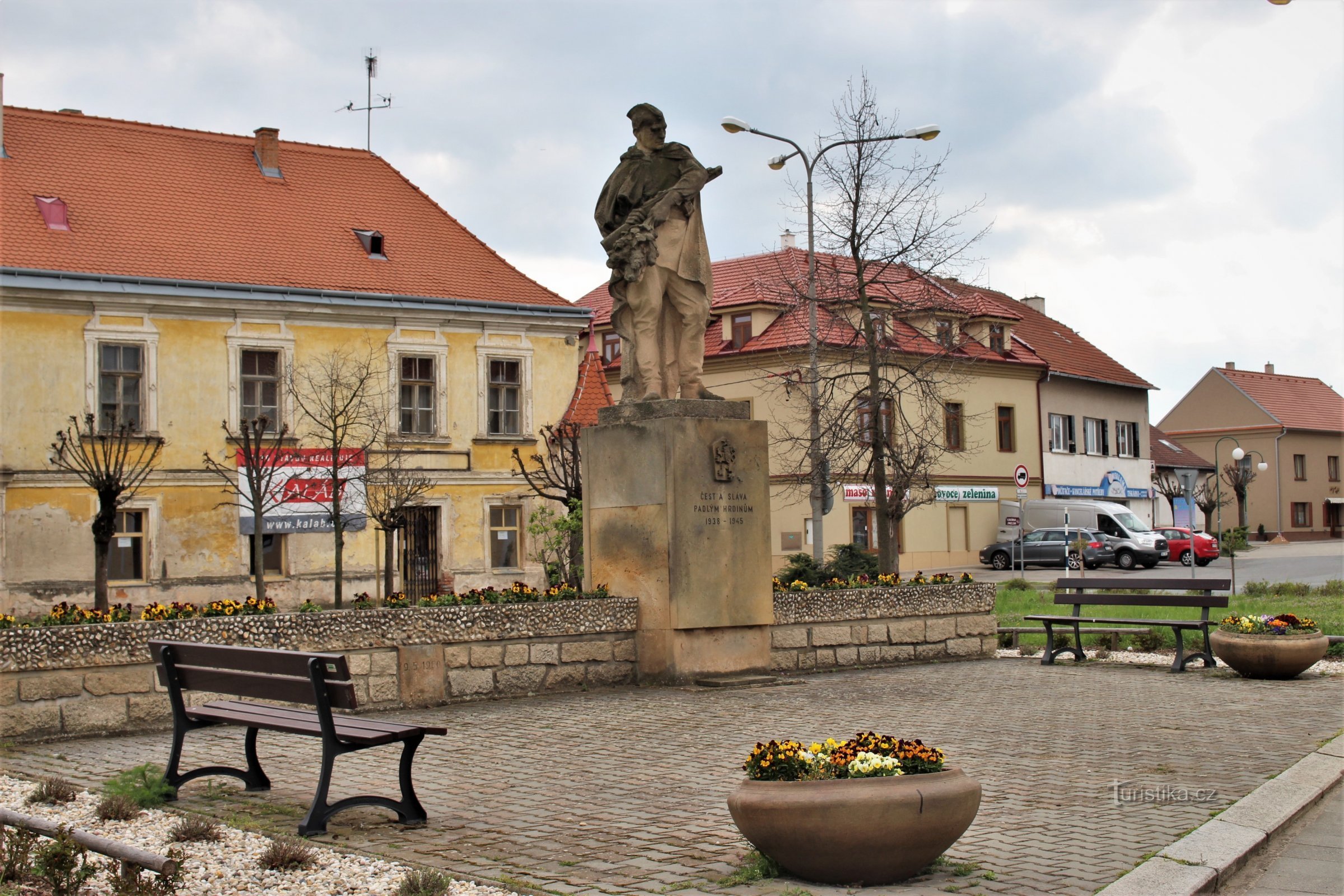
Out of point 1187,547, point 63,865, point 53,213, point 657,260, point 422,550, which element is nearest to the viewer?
point 63,865

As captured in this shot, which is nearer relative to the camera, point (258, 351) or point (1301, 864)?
point (1301, 864)

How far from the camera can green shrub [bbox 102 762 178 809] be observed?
Answer: 6.93 m

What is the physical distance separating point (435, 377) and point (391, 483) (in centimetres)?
376

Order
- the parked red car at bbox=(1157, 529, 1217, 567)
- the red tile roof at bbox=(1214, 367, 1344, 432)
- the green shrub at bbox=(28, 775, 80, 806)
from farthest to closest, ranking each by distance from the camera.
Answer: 1. the red tile roof at bbox=(1214, 367, 1344, 432)
2. the parked red car at bbox=(1157, 529, 1217, 567)
3. the green shrub at bbox=(28, 775, 80, 806)

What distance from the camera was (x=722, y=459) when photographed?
12.2 metres

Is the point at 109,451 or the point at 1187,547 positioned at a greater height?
the point at 109,451

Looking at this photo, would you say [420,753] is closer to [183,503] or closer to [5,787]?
[5,787]

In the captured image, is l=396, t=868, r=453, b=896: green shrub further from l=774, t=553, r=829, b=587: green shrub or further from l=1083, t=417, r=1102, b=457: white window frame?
l=1083, t=417, r=1102, b=457: white window frame

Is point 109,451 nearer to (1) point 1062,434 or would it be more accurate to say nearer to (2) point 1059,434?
(2) point 1059,434

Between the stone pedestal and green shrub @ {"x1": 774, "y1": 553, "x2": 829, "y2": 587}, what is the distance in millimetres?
2345

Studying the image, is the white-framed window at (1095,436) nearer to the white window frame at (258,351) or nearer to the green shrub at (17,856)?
the white window frame at (258,351)

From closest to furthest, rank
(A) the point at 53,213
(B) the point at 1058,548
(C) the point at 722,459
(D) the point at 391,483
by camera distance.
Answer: (C) the point at 722,459, (A) the point at 53,213, (D) the point at 391,483, (B) the point at 1058,548

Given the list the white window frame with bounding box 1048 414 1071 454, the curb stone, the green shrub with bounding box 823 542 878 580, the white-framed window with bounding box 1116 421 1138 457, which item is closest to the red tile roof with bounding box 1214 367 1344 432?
the white-framed window with bounding box 1116 421 1138 457

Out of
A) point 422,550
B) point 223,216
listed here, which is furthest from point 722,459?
point 223,216
